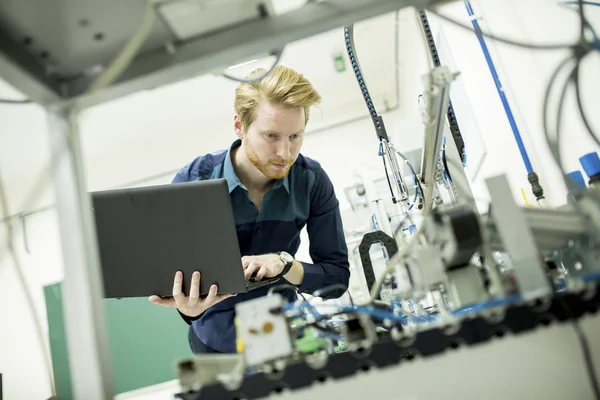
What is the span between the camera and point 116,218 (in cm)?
116

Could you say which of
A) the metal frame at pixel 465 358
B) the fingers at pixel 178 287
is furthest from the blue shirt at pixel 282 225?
the metal frame at pixel 465 358

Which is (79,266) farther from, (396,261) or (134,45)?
(396,261)

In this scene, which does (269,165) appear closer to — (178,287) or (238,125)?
(238,125)

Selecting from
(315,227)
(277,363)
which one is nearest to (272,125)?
(315,227)

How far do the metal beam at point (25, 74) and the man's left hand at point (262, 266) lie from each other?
700 mm

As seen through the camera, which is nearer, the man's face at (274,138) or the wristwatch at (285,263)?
the wristwatch at (285,263)

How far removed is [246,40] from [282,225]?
3.14 ft

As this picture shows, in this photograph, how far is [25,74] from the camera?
732 mm

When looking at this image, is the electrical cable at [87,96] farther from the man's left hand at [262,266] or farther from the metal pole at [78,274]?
the man's left hand at [262,266]

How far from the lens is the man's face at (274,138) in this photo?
1582mm

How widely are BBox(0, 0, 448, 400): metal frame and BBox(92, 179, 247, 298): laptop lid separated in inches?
13.6

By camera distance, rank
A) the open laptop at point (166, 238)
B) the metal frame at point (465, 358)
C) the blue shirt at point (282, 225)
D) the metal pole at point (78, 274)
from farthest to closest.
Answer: the blue shirt at point (282, 225)
the open laptop at point (166, 238)
the metal pole at point (78, 274)
the metal frame at point (465, 358)

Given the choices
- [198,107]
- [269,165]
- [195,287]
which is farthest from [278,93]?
[198,107]

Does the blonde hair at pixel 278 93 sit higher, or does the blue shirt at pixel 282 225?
the blonde hair at pixel 278 93
